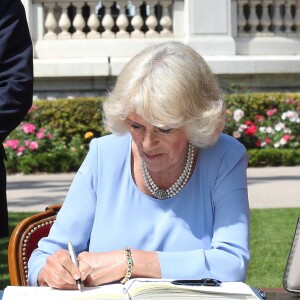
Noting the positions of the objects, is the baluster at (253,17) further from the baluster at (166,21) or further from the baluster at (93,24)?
the baluster at (93,24)

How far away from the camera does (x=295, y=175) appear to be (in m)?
12.7

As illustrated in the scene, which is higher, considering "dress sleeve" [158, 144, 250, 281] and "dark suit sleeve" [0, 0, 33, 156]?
"dark suit sleeve" [0, 0, 33, 156]

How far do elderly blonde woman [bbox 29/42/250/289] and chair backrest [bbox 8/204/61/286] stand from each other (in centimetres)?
20

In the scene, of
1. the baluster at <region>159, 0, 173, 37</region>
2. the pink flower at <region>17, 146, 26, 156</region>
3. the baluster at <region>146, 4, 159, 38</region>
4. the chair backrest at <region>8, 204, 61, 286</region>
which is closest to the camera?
the chair backrest at <region>8, 204, 61, 286</region>

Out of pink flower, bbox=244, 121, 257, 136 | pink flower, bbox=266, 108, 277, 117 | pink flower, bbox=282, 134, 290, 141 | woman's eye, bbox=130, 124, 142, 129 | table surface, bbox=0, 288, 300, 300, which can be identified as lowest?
pink flower, bbox=282, 134, 290, 141

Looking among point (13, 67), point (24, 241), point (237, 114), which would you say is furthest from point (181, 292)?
point (237, 114)

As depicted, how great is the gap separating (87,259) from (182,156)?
0.45 meters

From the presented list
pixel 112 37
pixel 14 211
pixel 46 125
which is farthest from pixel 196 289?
pixel 112 37

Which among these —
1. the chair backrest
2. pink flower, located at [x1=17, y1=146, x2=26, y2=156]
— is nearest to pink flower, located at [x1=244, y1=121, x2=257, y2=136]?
pink flower, located at [x1=17, y1=146, x2=26, y2=156]

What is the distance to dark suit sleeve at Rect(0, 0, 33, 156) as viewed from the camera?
3787 millimetres

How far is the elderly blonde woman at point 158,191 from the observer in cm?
281

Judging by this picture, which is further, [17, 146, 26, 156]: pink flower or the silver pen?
[17, 146, 26, 156]: pink flower

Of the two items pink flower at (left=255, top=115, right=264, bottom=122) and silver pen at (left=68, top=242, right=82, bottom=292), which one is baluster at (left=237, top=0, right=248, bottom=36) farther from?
silver pen at (left=68, top=242, right=82, bottom=292)

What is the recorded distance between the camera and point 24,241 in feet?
10.7
